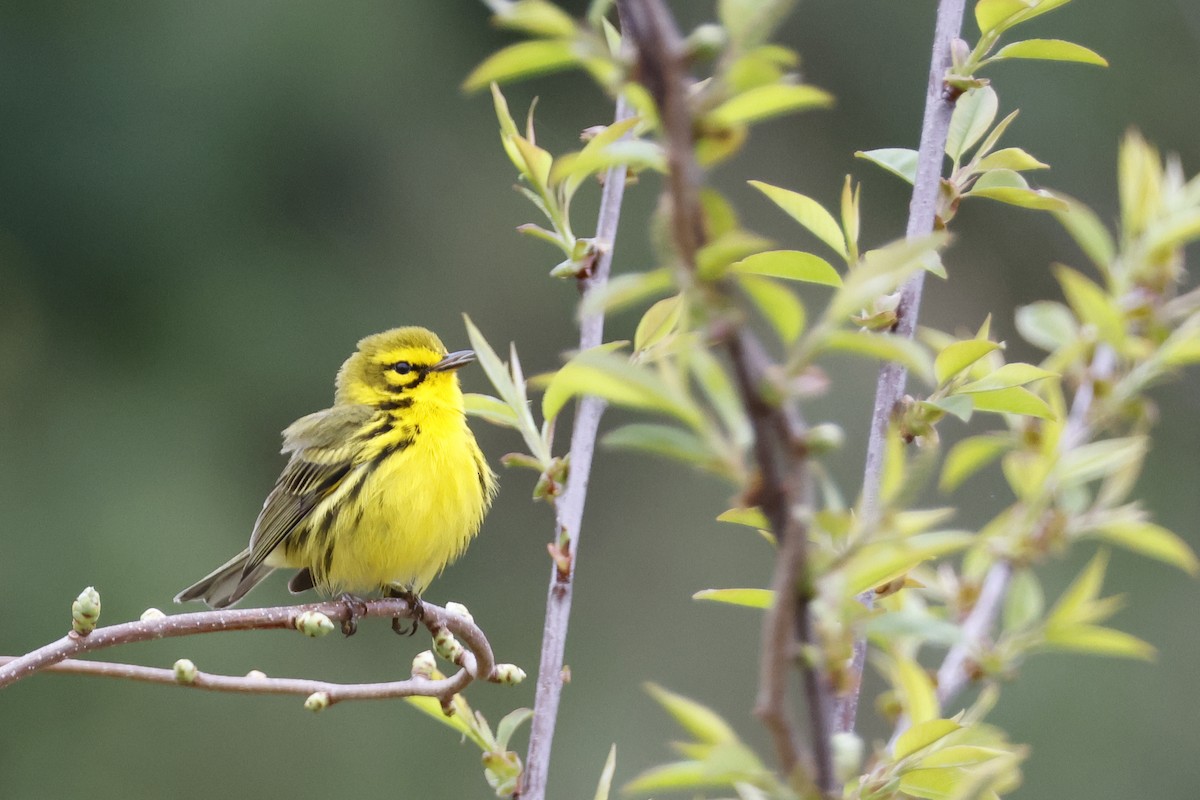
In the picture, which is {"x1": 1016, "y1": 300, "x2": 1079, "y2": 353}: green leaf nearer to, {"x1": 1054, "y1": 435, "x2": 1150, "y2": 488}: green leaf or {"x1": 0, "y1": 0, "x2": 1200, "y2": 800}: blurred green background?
{"x1": 1054, "y1": 435, "x2": 1150, "y2": 488}: green leaf

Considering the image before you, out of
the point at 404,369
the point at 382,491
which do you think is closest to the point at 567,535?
the point at 382,491

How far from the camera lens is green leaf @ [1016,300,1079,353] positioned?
0.85 meters

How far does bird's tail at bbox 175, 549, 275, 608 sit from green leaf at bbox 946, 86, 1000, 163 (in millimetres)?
2417

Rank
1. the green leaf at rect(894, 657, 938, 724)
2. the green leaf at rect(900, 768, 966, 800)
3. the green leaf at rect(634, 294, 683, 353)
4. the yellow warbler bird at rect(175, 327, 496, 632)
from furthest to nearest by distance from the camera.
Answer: the yellow warbler bird at rect(175, 327, 496, 632), the green leaf at rect(634, 294, 683, 353), the green leaf at rect(900, 768, 966, 800), the green leaf at rect(894, 657, 938, 724)

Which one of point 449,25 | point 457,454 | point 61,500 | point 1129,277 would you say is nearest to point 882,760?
point 1129,277

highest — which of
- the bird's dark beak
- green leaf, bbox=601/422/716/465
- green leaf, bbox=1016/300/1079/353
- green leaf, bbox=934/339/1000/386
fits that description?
green leaf, bbox=1016/300/1079/353

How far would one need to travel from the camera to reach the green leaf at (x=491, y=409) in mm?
1493

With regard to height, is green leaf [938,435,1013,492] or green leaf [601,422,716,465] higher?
green leaf [601,422,716,465]

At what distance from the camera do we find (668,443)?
68cm

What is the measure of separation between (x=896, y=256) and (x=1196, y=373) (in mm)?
6818

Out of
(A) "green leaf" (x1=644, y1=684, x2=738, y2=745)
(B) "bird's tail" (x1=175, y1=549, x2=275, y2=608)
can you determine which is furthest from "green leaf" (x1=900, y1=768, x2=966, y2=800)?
(B) "bird's tail" (x1=175, y1=549, x2=275, y2=608)

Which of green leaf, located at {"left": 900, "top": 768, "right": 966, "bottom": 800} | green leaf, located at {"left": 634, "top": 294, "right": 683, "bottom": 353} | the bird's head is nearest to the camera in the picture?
green leaf, located at {"left": 900, "top": 768, "right": 966, "bottom": 800}

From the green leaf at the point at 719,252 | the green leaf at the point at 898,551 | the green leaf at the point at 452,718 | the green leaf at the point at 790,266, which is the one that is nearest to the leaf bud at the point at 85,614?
the green leaf at the point at 452,718

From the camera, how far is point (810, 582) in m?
0.66
